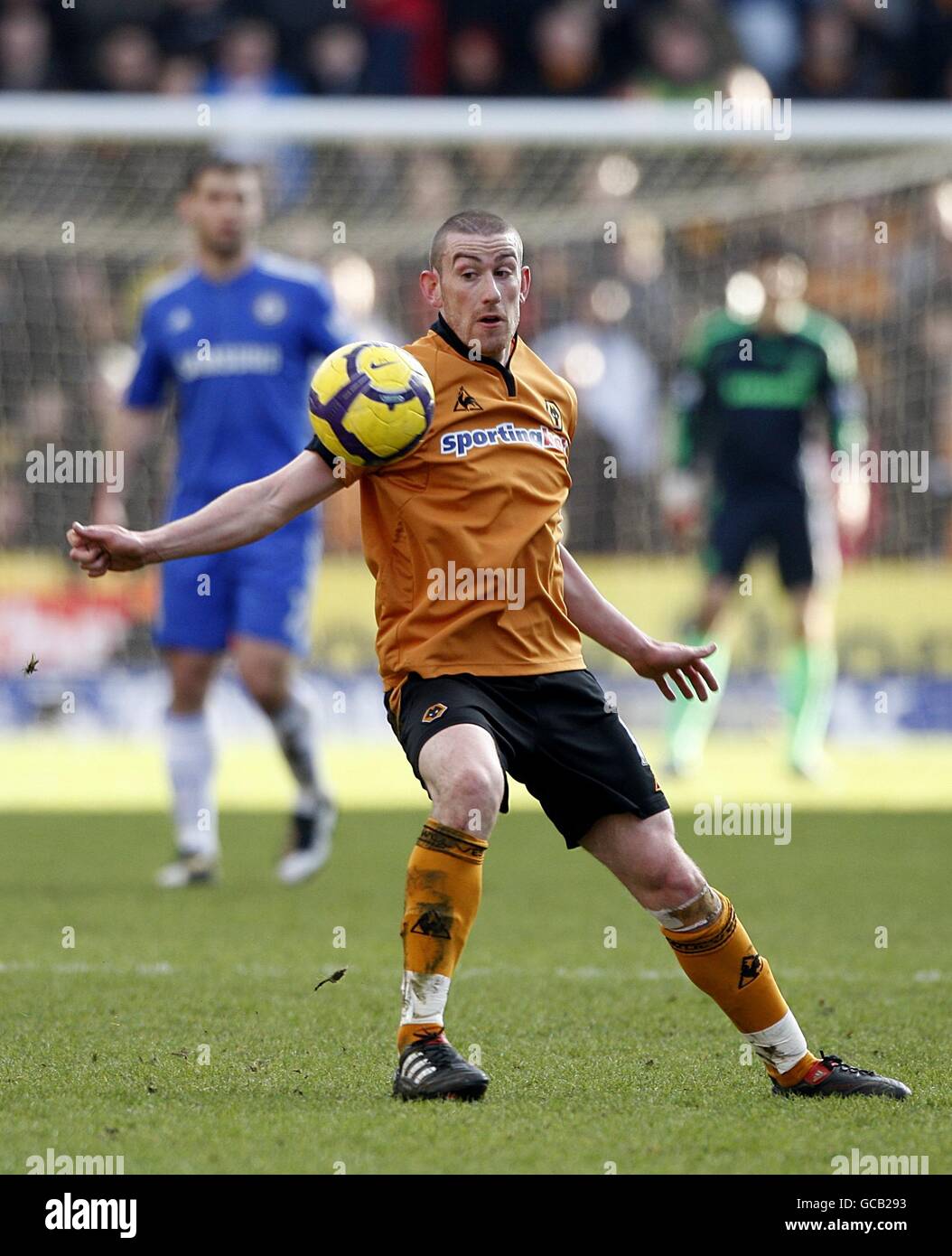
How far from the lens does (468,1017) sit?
493cm

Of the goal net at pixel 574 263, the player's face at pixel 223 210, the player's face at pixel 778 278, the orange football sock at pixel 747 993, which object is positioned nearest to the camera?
the orange football sock at pixel 747 993

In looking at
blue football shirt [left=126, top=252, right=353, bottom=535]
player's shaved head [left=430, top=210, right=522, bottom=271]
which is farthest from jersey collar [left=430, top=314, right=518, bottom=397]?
blue football shirt [left=126, top=252, right=353, bottom=535]

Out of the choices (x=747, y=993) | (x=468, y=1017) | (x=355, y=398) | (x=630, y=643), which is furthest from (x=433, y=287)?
(x=468, y=1017)

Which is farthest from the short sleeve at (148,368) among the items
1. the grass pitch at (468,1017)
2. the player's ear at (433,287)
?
the player's ear at (433,287)

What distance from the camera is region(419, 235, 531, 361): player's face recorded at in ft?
13.7

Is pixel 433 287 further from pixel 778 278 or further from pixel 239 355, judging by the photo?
pixel 778 278

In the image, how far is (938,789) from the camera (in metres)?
10.9

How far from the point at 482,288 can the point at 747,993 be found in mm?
1599

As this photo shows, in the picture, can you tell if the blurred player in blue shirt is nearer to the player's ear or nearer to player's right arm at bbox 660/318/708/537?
the player's ear

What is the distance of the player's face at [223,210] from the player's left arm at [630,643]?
141 inches

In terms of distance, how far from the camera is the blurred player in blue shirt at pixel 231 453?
298 inches

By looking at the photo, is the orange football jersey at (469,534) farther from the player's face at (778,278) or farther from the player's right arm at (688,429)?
the player's right arm at (688,429)

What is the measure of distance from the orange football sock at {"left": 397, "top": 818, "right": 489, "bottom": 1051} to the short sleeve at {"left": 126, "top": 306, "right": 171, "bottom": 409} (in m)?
4.30
